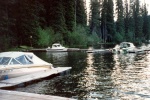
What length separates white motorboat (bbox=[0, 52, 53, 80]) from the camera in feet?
56.2

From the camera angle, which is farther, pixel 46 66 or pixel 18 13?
pixel 18 13

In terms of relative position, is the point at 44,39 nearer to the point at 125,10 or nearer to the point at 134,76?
the point at 134,76

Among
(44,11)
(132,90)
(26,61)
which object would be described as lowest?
(132,90)

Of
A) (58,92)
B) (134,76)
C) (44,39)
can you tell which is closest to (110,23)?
(44,39)

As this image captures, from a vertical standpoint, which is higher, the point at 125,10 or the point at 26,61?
the point at 125,10

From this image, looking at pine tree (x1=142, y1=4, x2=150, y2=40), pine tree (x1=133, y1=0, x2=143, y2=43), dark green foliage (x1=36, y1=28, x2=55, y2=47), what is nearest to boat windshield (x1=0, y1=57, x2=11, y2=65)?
dark green foliage (x1=36, y1=28, x2=55, y2=47)

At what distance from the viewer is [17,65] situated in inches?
706

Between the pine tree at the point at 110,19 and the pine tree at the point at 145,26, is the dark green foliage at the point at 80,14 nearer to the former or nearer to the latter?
the pine tree at the point at 110,19

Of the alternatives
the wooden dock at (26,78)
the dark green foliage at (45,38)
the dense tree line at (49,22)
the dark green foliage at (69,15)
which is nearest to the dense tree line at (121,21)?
the dense tree line at (49,22)

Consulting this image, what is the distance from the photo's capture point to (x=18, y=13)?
Answer: 62.3 meters

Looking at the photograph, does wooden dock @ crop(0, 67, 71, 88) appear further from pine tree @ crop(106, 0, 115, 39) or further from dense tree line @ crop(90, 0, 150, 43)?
pine tree @ crop(106, 0, 115, 39)

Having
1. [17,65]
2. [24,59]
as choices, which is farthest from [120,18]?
[17,65]

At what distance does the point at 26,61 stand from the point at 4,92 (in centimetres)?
769

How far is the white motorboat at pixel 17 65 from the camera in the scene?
17.1 metres
